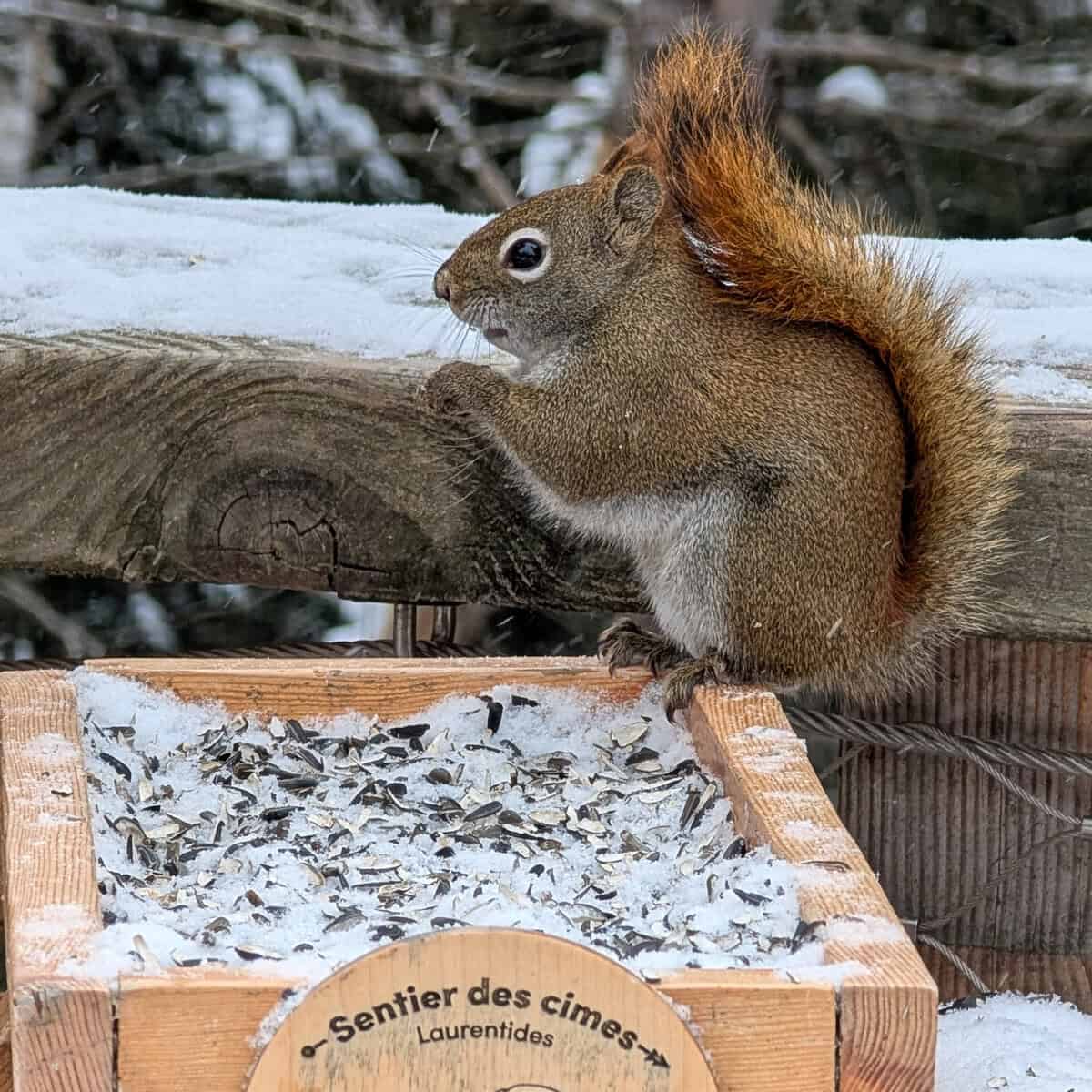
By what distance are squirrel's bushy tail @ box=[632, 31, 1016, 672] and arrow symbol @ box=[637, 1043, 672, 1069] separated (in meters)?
0.78

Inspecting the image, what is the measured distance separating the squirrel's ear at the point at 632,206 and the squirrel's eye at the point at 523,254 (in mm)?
82

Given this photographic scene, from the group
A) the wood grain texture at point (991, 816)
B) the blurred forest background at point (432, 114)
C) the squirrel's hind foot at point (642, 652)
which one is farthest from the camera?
the blurred forest background at point (432, 114)

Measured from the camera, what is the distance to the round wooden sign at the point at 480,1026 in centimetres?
99

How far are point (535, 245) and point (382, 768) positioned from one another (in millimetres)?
603

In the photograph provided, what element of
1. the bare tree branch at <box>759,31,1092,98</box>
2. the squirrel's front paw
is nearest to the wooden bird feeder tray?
the squirrel's front paw

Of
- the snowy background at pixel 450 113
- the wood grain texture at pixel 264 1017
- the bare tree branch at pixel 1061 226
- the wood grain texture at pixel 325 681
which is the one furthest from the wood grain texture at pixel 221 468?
the bare tree branch at pixel 1061 226

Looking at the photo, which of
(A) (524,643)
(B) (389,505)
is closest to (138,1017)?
(B) (389,505)

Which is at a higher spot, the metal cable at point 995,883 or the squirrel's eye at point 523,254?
the squirrel's eye at point 523,254

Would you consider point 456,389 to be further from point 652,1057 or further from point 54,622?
point 54,622

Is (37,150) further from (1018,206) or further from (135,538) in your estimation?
(135,538)

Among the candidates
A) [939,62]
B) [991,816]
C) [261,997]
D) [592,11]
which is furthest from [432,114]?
[261,997]

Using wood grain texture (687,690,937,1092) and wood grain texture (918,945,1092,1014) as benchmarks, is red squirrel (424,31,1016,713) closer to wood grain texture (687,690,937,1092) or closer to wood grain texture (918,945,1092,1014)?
wood grain texture (687,690,937,1092)

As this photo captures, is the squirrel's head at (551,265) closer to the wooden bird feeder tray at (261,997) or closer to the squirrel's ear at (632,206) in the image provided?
the squirrel's ear at (632,206)

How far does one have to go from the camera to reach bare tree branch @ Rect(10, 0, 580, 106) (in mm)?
3805
